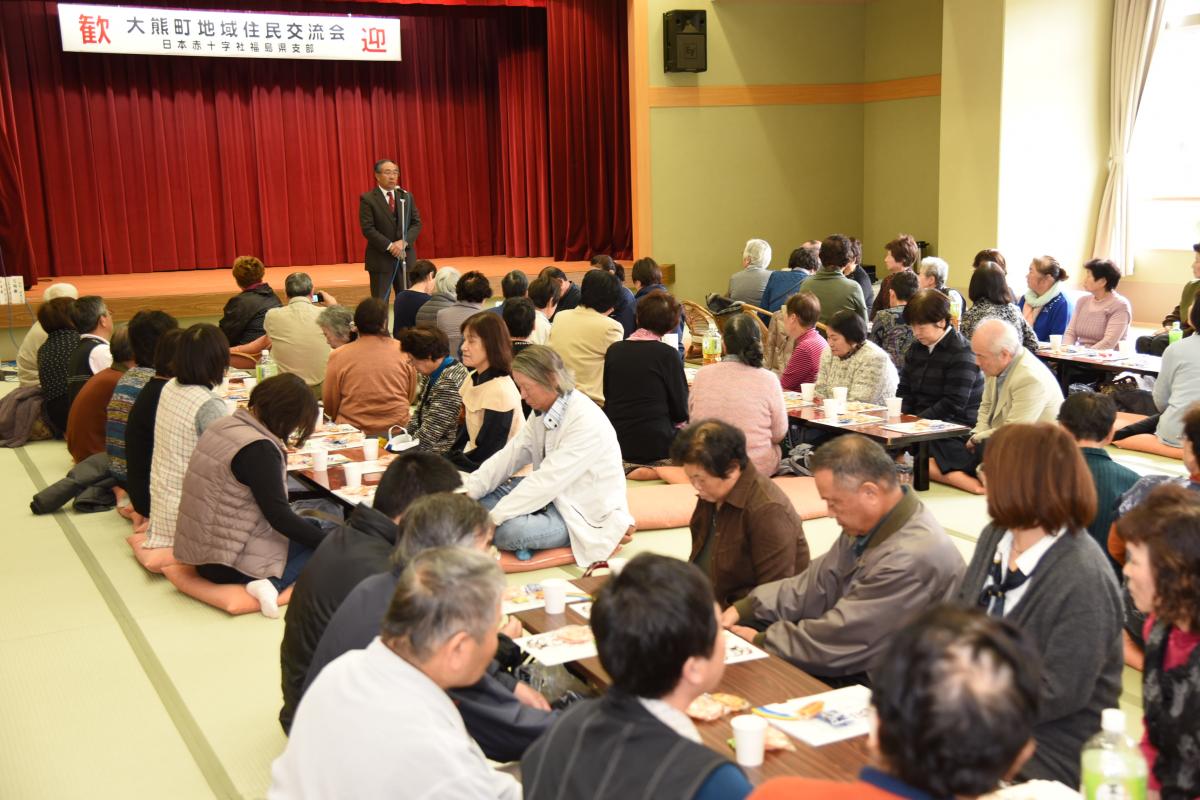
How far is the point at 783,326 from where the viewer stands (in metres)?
8.13

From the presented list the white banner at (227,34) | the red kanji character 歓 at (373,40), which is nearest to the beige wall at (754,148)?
the red kanji character 歓 at (373,40)

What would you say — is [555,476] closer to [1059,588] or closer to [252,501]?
[252,501]

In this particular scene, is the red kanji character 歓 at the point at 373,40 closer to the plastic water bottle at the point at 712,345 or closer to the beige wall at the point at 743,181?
the beige wall at the point at 743,181

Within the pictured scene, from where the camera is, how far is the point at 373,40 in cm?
1316

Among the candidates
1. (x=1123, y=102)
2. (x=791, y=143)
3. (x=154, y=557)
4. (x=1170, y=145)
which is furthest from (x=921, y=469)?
(x=791, y=143)

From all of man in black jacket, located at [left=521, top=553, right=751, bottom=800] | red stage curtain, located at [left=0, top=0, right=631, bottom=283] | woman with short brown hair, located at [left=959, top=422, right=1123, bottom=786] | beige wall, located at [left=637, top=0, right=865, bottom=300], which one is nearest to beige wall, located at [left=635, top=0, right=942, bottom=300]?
beige wall, located at [left=637, top=0, right=865, bottom=300]

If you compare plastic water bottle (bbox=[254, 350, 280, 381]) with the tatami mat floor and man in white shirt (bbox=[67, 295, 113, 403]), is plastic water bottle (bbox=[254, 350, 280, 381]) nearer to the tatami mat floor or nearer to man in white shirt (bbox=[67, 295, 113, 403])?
man in white shirt (bbox=[67, 295, 113, 403])

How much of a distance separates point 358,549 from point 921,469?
4.06m

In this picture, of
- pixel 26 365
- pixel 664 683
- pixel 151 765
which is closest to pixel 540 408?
pixel 151 765

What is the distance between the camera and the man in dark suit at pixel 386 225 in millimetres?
10844

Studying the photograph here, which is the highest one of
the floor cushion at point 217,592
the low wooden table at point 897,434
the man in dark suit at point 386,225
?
the man in dark suit at point 386,225

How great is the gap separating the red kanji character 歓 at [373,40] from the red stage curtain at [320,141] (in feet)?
1.08

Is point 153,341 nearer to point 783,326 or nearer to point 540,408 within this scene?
point 540,408

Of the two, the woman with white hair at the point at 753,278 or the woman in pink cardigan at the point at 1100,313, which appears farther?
the woman with white hair at the point at 753,278
